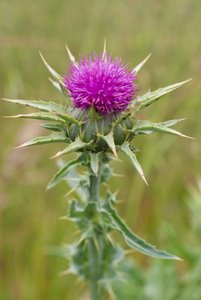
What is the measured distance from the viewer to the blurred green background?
12.2ft

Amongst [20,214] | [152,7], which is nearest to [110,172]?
[20,214]

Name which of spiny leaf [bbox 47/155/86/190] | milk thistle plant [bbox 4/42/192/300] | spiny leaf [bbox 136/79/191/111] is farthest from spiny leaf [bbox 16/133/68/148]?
spiny leaf [bbox 136/79/191/111]

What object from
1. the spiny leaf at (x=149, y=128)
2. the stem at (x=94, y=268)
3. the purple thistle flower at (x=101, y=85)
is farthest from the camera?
the stem at (x=94, y=268)

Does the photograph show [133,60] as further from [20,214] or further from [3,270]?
[3,270]

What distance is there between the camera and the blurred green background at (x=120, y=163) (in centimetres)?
371

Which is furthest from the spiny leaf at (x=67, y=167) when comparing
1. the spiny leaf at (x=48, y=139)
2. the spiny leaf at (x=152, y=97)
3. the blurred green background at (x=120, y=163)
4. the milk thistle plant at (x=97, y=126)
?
the blurred green background at (x=120, y=163)

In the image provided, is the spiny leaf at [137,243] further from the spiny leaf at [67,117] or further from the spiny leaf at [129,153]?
the spiny leaf at [67,117]

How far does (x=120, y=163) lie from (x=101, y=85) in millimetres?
2146

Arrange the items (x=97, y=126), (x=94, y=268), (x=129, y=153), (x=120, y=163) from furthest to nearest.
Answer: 1. (x=120, y=163)
2. (x=94, y=268)
3. (x=97, y=126)
4. (x=129, y=153)

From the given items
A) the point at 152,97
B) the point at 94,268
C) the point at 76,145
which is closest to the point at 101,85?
the point at 152,97

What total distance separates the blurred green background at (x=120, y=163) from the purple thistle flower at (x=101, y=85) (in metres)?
1.22

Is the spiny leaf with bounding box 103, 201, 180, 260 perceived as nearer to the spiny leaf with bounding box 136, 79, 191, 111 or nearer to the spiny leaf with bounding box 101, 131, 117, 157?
the spiny leaf with bounding box 101, 131, 117, 157

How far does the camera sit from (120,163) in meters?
4.49

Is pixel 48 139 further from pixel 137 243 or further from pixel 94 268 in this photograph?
pixel 94 268
